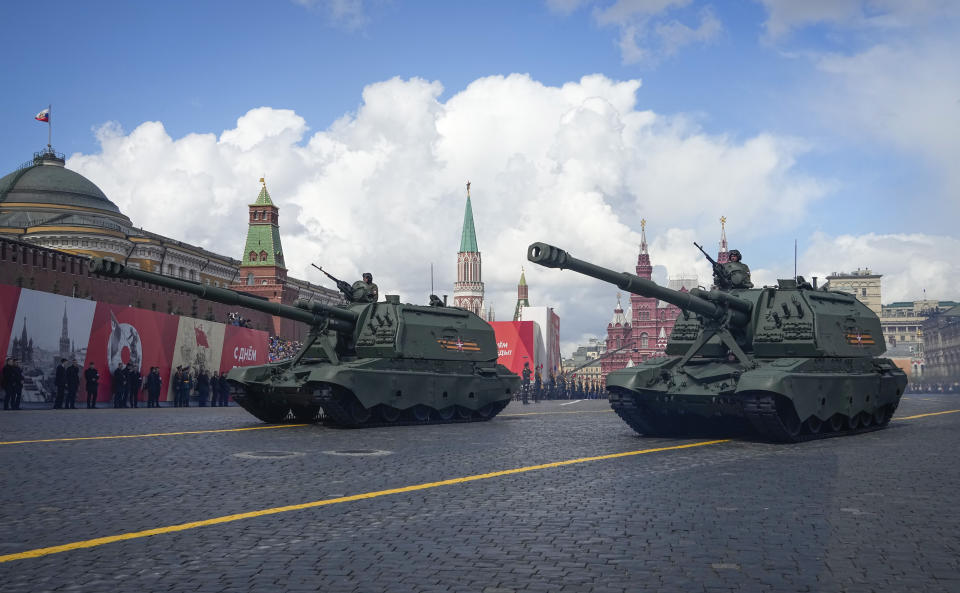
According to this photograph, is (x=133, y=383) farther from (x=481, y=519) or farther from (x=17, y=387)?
(x=481, y=519)

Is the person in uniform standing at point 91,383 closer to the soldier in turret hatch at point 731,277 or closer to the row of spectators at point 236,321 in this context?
the row of spectators at point 236,321

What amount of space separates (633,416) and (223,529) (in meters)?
10.7

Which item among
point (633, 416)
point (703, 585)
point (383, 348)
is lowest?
point (703, 585)

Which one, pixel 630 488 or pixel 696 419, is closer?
pixel 630 488

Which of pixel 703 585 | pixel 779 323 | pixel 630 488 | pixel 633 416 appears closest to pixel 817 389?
pixel 779 323

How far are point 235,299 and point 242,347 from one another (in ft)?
71.1

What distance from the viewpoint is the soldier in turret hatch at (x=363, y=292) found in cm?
2152

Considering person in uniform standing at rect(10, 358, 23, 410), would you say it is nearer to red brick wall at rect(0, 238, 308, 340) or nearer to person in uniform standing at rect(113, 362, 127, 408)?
person in uniform standing at rect(113, 362, 127, 408)

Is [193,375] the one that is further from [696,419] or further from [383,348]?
[696,419]

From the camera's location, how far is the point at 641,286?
15797 mm

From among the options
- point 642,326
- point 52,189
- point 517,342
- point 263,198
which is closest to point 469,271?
point 642,326

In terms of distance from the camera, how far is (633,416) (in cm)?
1689

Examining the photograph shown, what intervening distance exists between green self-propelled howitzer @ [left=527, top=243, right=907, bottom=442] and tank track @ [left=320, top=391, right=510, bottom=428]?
4.74 metres

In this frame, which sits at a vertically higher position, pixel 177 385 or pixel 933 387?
pixel 933 387
